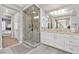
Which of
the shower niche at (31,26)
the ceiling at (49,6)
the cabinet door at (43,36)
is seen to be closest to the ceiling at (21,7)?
the ceiling at (49,6)

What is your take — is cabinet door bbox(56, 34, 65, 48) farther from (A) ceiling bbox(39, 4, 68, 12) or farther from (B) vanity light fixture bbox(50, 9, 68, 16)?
(A) ceiling bbox(39, 4, 68, 12)

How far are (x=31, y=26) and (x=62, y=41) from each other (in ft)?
2.23

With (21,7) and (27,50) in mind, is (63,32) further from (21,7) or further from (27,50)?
(21,7)

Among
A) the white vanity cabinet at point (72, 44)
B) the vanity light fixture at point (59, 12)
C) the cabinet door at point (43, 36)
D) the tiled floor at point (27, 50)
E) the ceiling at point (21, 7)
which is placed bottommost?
the tiled floor at point (27, 50)

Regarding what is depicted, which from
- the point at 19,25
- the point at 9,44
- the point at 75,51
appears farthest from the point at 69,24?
the point at 9,44

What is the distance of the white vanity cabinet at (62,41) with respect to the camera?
176 centimetres

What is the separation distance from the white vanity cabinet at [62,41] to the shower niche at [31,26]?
0.14 metres

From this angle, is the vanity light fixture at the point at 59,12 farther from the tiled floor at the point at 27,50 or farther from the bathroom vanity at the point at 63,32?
the tiled floor at the point at 27,50

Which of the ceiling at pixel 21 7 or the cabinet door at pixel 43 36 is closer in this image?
the ceiling at pixel 21 7

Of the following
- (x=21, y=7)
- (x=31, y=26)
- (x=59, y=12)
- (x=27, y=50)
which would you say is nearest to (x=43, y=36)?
(x=31, y=26)

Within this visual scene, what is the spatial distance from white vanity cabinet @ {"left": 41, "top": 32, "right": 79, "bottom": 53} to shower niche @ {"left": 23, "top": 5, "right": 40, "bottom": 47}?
14 centimetres

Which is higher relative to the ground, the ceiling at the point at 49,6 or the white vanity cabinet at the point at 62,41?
the ceiling at the point at 49,6

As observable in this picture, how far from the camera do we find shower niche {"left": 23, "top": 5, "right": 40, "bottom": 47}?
1.94m
